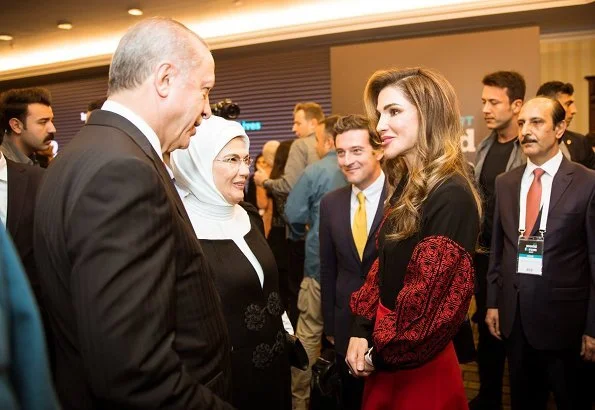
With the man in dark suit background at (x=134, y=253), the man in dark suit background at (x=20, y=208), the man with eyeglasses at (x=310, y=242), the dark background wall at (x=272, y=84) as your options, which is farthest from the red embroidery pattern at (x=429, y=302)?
the dark background wall at (x=272, y=84)

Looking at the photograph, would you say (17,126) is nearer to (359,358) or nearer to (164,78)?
(164,78)

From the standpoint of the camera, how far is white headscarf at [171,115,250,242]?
181cm

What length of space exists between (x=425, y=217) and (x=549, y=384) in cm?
171

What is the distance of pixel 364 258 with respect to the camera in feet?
7.48

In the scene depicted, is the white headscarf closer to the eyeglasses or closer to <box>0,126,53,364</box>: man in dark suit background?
the eyeglasses

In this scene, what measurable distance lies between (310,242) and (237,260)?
1.50m

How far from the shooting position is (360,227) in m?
2.45

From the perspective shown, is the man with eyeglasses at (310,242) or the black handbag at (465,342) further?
the man with eyeglasses at (310,242)

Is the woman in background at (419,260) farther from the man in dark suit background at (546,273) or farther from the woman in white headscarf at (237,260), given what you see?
the man in dark suit background at (546,273)

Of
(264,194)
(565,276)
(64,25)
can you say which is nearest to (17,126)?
(264,194)

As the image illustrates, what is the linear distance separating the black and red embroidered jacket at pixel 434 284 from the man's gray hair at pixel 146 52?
0.84 meters

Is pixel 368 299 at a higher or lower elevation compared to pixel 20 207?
lower

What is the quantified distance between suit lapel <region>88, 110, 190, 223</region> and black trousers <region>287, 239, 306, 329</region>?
9.04 feet

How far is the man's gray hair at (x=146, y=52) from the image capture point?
1115mm
